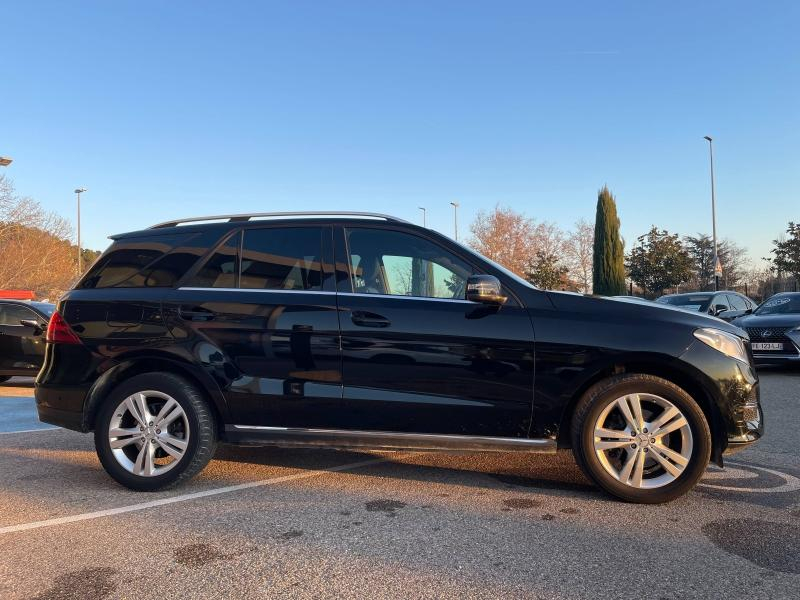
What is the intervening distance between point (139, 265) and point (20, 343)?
6669 millimetres

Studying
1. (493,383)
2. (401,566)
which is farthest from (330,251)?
(401,566)

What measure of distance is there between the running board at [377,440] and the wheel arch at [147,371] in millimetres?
202

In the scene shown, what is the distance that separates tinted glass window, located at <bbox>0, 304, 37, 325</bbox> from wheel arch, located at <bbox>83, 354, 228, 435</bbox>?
6.66 meters

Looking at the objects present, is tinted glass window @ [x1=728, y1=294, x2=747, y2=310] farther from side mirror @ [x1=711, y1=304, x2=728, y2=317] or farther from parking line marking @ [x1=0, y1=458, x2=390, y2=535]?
parking line marking @ [x1=0, y1=458, x2=390, y2=535]

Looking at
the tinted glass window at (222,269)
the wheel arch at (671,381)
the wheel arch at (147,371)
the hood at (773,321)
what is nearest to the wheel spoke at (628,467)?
the wheel arch at (671,381)

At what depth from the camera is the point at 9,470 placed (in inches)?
175

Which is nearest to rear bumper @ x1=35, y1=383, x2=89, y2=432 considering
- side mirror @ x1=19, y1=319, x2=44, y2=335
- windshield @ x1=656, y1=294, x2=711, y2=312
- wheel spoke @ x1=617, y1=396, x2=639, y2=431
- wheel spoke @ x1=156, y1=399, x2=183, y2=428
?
wheel spoke @ x1=156, y1=399, x2=183, y2=428

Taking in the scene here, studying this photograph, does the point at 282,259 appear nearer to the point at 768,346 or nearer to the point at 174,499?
the point at 174,499

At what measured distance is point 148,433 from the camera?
387cm

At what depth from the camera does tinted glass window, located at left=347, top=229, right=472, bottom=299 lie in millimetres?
3795

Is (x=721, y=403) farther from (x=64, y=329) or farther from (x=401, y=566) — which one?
(x=64, y=329)

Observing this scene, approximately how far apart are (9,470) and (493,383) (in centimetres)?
379

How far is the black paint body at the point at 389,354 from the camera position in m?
3.54

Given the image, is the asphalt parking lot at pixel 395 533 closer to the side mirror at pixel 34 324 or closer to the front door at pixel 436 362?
the front door at pixel 436 362
